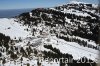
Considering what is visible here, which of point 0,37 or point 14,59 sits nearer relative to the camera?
point 14,59

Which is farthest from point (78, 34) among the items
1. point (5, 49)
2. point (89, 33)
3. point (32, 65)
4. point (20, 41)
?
point (32, 65)

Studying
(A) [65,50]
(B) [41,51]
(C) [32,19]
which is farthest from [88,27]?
(B) [41,51]

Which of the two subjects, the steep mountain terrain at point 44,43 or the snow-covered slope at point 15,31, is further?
the snow-covered slope at point 15,31

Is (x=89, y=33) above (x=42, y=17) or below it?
below

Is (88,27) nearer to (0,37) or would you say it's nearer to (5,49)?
(0,37)

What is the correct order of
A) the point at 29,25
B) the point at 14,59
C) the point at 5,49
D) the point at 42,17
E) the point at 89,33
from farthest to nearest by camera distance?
the point at 42,17, the point at 89,33, the point at 29,25, the point at 5,49, the point at 14,59

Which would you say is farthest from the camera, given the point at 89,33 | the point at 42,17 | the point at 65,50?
the point at 42,17

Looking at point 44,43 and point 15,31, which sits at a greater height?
point 15,31

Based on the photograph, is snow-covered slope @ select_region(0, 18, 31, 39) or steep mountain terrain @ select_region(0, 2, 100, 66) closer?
steep mountain terrain @ select_region(0, 2, 100, 66)

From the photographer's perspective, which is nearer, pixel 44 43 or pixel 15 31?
pixel 44 43
